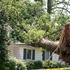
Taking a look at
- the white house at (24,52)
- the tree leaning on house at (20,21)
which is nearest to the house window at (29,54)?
the white house at (24,52)

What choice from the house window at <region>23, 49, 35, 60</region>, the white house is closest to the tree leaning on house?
the white house

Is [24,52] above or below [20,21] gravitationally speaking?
below

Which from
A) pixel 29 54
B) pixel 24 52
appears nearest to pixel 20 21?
pixel 24 52

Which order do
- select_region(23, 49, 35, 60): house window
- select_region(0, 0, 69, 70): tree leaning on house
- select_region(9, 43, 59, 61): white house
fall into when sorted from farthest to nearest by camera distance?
select_region(23, 49, 35, 60): house window
select_region(9, 43, 59, 61): white house
select_region(0, 0, 69, 70): tree leaning on house

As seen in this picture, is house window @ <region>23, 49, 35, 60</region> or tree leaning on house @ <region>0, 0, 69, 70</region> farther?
house window @ <region>23, 49, 35, 60</region>

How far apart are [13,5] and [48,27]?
2.49 meters

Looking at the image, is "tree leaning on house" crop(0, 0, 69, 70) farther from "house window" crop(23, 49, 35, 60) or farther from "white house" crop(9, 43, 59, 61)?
"house window" crop(23, 49, 35, 60)

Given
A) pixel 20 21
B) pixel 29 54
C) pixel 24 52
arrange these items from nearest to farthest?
pixel 20 21
pixel 24 52
pixel 29 54

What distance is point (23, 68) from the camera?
824 inches

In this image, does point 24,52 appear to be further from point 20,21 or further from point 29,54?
point 20,21

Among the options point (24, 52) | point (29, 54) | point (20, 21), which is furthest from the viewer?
point (29, 54)

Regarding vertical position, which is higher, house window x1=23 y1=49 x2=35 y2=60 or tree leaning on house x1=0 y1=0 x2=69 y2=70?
tree leaning on house x1=0 y1=0 x2=69 y2=70

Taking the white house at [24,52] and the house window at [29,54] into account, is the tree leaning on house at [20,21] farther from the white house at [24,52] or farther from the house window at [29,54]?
the house window at [29,54]

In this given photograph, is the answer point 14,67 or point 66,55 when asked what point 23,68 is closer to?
point 14,67
